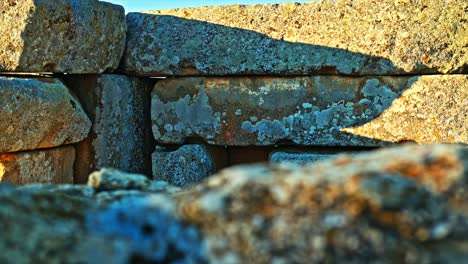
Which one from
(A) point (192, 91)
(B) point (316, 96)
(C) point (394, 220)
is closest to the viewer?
(C) point (394, 220)

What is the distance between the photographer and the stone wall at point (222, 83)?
10.5 ft

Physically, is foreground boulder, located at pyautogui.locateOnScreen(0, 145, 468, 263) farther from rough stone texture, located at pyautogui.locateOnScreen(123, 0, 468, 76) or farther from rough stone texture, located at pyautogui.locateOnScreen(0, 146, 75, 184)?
rough stone texture, located at pyautogui.locateOnScreen(123, 0, 468, 76)

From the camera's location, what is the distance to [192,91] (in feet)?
12.4

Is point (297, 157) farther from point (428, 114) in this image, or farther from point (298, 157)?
point (428, 114)

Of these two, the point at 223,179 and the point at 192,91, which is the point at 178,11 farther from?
the point at 223,179

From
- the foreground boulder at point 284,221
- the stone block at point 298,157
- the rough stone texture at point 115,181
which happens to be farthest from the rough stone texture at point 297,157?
the foreground boulder at point 284,221

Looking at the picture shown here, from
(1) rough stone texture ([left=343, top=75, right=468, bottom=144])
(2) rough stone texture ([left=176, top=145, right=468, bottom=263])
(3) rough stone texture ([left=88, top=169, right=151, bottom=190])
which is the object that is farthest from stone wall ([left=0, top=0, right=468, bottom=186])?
(2) rough stone texture ([left=176, top=145, right=468, bottom=263])

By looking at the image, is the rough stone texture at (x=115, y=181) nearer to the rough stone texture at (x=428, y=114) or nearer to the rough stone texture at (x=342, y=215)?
the rough stone texture at (x=342, y=215)

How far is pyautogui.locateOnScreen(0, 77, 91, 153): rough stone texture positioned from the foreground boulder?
7.00ft

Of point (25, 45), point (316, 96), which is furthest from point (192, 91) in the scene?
point (25, 45)

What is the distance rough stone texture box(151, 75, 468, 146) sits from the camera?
3.37 m

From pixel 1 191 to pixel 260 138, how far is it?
279cm

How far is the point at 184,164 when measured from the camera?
3830 millimetres

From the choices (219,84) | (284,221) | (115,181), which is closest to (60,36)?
(219,84)
